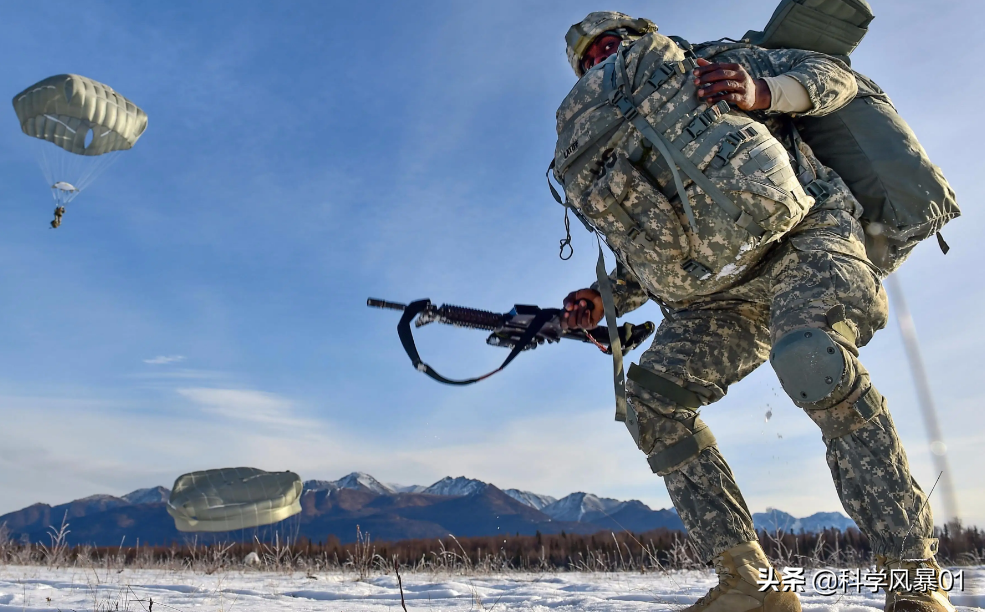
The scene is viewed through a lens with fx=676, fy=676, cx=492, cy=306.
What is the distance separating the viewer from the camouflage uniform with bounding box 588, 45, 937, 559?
7.50ft

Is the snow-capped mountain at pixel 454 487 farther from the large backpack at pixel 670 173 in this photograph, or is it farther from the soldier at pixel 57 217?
the large backpack at pixel 670 173

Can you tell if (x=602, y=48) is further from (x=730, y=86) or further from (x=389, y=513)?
(x=389, y=513)

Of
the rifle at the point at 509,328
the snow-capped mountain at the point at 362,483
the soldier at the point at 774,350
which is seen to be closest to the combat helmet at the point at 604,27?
the soldier at the point at 774,350

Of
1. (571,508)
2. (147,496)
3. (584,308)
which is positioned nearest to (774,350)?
(584,308)

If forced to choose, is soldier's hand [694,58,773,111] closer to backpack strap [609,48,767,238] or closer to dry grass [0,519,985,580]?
backpack strap [609,48,767,238]

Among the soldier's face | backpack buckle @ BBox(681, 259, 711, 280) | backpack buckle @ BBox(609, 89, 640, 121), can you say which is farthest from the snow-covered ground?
the soldier's face

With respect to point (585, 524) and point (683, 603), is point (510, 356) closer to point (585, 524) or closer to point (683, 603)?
point (683, 603)

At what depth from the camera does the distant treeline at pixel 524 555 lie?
31.1 feet

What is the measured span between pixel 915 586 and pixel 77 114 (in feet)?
101

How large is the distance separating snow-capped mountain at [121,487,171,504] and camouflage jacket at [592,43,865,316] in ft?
646

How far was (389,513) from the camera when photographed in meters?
157

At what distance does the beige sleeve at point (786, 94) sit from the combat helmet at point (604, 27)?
751 millimetres

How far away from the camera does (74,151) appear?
2775 cm

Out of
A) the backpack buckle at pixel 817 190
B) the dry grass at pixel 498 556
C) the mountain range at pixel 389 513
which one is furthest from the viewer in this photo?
the mountain range at pixel 389 513
